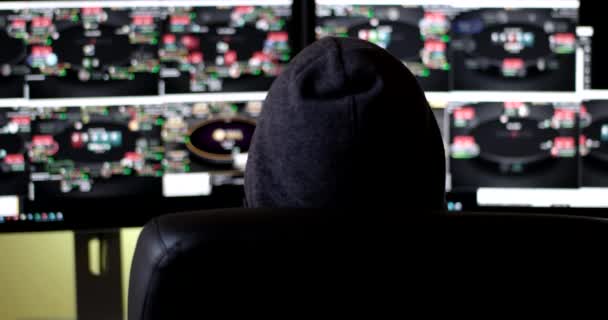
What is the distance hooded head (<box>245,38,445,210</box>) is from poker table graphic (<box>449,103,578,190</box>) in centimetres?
66

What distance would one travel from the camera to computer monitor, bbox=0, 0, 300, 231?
4.23 feet

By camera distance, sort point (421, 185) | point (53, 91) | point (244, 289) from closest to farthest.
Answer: point (244, 289) < point (421, 185) < point (53, 91)

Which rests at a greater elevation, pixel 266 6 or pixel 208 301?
pixel 266 6

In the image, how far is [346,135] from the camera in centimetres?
65

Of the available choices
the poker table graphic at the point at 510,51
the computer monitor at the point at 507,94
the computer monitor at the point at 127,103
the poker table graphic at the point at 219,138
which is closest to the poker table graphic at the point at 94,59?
the computer monitor at the point at 127,103

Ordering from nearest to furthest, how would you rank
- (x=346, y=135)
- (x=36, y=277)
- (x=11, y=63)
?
(x=346, y=135)
(x=11, y=63)
(x=36, y=277)

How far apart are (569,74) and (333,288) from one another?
1029 mm

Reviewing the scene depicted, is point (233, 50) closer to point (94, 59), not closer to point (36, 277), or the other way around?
point (94, 59)

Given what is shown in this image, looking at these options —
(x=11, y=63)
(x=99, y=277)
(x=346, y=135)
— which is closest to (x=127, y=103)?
(x=11, y=63)

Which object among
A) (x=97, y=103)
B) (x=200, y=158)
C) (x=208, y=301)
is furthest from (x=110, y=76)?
(x=208, y=301)

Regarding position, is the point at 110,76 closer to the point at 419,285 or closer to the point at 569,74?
the point at 569,74

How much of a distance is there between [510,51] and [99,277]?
0.80 meters

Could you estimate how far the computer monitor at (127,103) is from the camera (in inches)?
50.7

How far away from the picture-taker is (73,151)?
1301 mm
